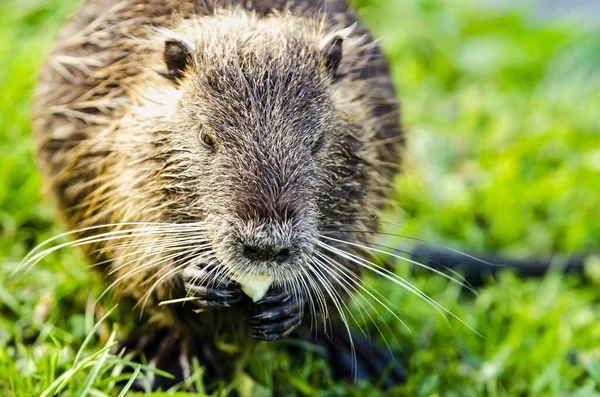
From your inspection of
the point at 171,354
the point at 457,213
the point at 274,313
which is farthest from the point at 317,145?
the point at 457,213

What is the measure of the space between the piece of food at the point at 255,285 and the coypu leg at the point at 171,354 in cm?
62

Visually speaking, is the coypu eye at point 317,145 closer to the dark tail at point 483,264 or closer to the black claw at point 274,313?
the black claw at point 274,313

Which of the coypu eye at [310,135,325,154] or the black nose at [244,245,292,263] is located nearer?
the black nose at [244,245,292,263]

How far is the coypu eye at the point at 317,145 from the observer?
268 centimetres

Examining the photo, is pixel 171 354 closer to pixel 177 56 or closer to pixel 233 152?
pixel 233 152

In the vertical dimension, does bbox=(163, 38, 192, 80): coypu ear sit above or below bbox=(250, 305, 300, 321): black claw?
above

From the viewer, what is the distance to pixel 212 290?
2680 millimetres

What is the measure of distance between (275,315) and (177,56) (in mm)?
934

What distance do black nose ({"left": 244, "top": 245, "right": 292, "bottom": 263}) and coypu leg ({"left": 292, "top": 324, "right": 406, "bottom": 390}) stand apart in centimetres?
99

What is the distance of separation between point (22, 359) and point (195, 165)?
42.2 inches

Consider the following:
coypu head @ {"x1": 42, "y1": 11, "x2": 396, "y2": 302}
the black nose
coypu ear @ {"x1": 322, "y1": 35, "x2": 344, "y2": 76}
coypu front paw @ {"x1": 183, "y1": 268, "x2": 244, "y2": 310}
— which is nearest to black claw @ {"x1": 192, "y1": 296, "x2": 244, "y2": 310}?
coypu front paw @ {"x1": 183, "y1": 268, "x2": 244, "y2": 310}

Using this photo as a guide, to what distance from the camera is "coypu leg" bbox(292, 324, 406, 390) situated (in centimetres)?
339

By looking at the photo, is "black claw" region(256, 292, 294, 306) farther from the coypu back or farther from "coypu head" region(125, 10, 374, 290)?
the coypu back

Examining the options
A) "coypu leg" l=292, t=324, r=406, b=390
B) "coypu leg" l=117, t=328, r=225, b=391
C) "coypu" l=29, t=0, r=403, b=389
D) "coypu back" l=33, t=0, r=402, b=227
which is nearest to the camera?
"coypu" l=29, t=0, r=403, b=389
